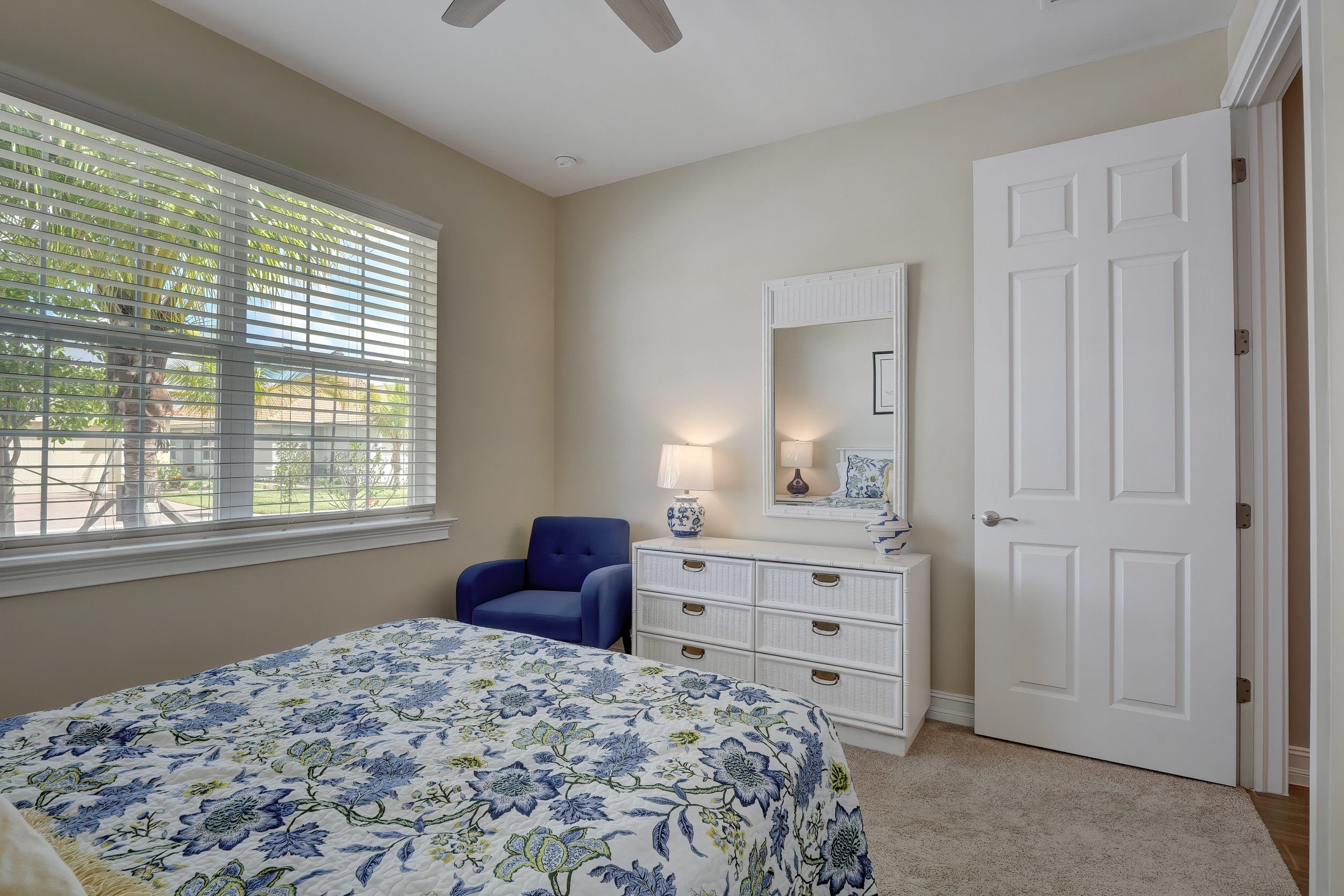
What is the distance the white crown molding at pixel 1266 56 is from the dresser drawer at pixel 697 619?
2.56 m

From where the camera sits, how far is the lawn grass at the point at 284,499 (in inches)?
97.6

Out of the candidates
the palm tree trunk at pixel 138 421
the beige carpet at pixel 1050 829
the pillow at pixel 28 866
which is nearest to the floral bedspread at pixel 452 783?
the pillow at pixel 28 866

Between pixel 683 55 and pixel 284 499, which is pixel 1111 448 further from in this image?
pixel 284 499

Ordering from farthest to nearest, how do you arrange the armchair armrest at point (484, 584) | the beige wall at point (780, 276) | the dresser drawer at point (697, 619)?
the armchair armrest at point (484, 584), the dresser drawer at point (697, 619), the beige wall at point (780, 276)

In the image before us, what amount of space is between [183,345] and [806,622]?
260 centimetres

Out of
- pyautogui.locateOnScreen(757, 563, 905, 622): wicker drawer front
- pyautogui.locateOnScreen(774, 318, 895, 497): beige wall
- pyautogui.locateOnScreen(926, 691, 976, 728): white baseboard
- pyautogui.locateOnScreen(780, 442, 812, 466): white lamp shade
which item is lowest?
pyautogui.locateOnScreen(926, 691, 976, 728): white baseboard

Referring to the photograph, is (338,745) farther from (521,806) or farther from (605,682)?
(605,682)

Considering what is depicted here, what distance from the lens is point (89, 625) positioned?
2.21 metres

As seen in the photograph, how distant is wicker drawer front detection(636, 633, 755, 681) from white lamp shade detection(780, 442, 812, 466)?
93 cm

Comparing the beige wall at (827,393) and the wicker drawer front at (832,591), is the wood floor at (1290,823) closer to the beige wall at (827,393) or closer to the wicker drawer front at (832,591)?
the wicker drawer front at (832,591)

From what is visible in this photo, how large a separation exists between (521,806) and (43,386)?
2189 millimetres

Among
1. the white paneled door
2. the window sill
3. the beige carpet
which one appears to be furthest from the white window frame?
the white paneled door

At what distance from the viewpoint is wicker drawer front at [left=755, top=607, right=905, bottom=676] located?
264 centimetres

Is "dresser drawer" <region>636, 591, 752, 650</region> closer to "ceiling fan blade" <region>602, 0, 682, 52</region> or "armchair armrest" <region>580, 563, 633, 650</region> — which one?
"armchair armrest" <region>580, 563, 633, 650</region>
